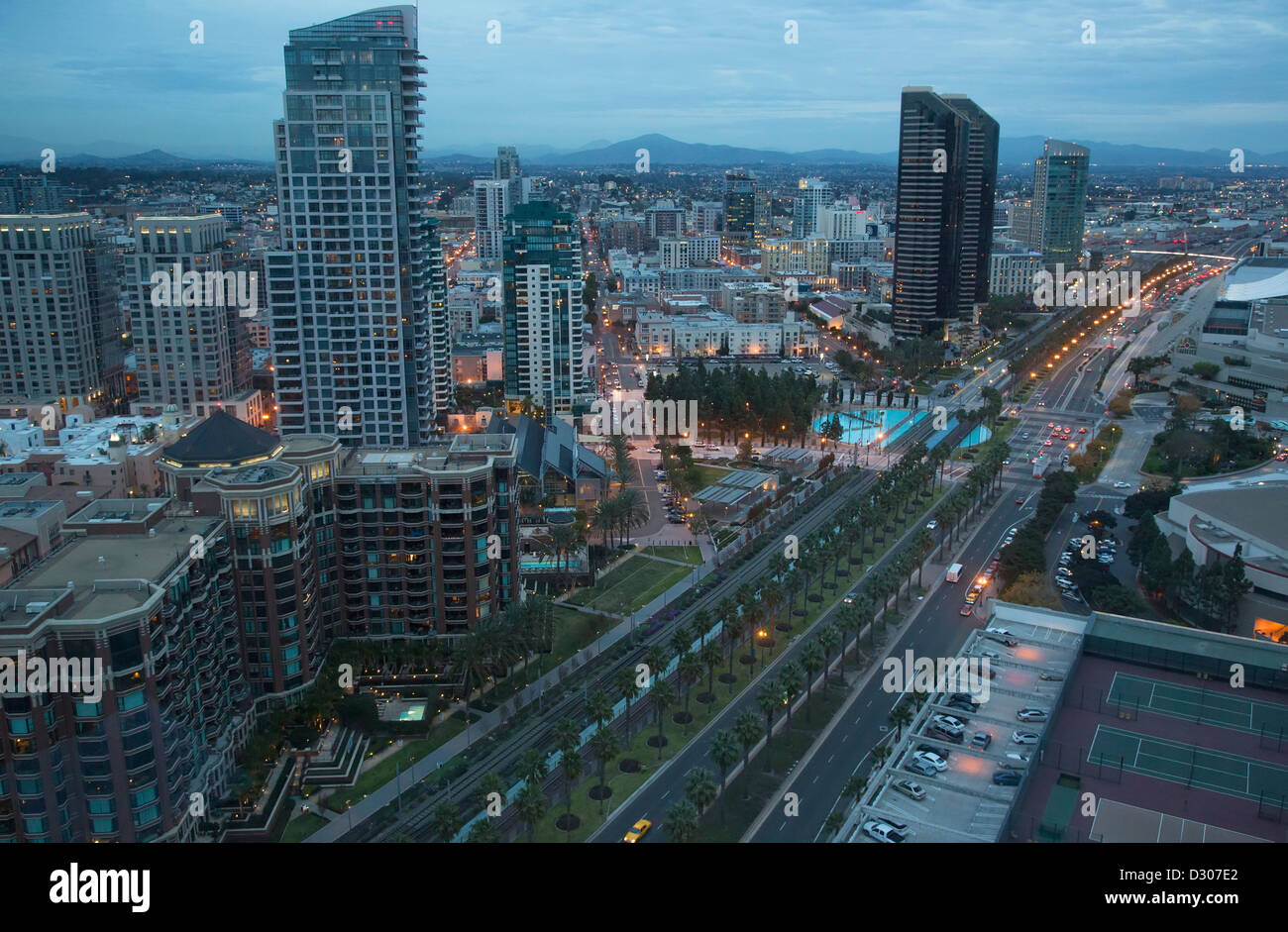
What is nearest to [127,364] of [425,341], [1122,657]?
[425,341]

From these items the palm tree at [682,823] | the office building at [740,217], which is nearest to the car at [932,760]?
the palm tree at [682,823]

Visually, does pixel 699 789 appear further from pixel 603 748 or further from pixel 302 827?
pixel 302 827

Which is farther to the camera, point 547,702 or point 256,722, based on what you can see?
point 547,702

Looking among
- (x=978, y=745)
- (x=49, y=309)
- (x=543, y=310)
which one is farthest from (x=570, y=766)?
(x=49, y=309)

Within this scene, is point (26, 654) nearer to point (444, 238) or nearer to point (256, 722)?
point (256, 722)

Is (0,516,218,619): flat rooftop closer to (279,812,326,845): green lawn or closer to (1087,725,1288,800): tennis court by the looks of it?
(279,812,326,845): green lawn

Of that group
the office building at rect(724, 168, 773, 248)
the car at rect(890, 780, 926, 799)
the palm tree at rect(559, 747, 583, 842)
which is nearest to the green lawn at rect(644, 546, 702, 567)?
the palm tree at rect(559, 747, 583, 842)
